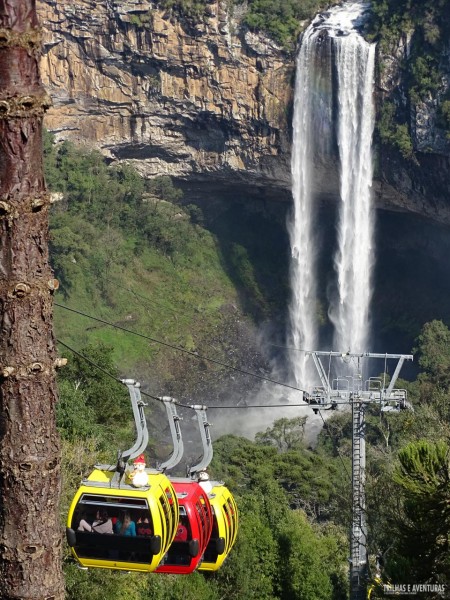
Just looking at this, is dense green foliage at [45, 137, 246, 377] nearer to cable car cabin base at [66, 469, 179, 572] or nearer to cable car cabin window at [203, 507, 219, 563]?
cable car cabin window at [203, 507, 219, 563]

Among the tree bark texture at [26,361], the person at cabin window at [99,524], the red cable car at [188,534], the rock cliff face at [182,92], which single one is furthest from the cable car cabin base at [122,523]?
the rock cliff face at [182,92]

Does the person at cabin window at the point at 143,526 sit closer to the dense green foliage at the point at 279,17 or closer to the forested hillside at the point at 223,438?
the forested hillside at the point at 223,438

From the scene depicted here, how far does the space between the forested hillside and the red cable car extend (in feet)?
8.48

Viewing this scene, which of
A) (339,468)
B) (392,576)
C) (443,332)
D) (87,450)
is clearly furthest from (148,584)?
(443,332)

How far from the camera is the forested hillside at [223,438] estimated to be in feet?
58.5

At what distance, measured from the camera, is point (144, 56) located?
5153 cm

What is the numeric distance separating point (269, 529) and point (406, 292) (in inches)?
1196

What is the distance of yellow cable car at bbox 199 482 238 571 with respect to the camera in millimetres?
13469

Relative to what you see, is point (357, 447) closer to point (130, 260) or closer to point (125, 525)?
point (125, 525)

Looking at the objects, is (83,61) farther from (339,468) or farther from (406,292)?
(339,468)

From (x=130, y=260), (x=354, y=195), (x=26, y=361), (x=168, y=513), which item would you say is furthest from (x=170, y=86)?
(x=26, y=361)

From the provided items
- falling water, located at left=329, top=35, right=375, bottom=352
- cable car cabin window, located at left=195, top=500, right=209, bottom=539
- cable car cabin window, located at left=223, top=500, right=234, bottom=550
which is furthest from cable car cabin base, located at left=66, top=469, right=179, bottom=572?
falling water, located at left=329, top=35, right=375, bottom=352

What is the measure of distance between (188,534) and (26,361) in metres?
5.49

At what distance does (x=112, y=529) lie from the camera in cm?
1116
